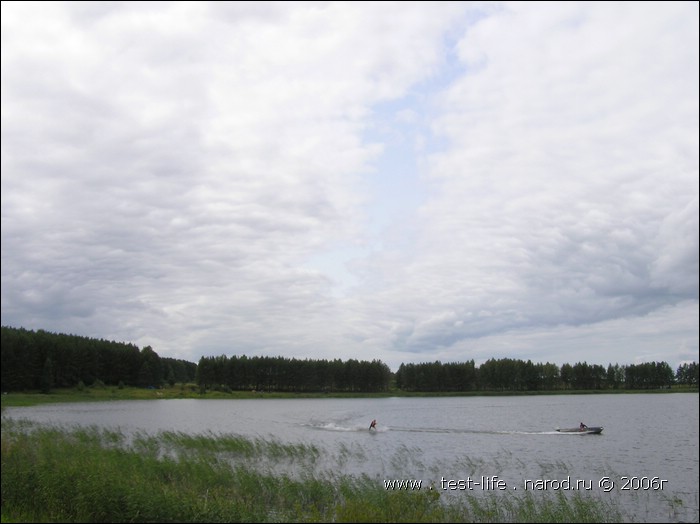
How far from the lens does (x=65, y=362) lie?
12688 cm

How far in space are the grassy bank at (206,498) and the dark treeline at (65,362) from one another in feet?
209

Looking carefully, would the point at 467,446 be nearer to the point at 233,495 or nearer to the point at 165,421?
the point at 233,495

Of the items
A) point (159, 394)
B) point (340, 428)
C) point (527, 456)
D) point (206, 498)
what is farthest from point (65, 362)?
point (206, 498)

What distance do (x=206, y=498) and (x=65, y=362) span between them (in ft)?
399

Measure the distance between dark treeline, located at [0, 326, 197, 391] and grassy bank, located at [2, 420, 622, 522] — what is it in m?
63.8

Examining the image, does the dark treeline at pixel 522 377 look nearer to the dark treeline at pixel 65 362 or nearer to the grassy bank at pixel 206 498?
the dark treeline at pixel 65 362

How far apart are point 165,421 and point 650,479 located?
194 feet

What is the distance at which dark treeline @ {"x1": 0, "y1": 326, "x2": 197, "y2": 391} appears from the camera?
105750mm

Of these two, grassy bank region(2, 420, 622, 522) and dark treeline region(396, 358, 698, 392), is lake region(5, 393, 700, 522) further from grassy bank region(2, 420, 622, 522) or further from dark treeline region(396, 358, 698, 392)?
dark treeline region(396, 358, 698, 392)

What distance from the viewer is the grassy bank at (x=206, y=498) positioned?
19250 millimetres

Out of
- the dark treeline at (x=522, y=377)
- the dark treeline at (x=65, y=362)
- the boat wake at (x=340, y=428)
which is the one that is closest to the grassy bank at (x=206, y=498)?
the boat wake at (x=340, y=428)

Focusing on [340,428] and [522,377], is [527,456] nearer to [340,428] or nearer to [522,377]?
[340,428]

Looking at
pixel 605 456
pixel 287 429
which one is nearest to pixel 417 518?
pixel 605 456

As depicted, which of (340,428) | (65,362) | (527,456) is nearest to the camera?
(527,456)
